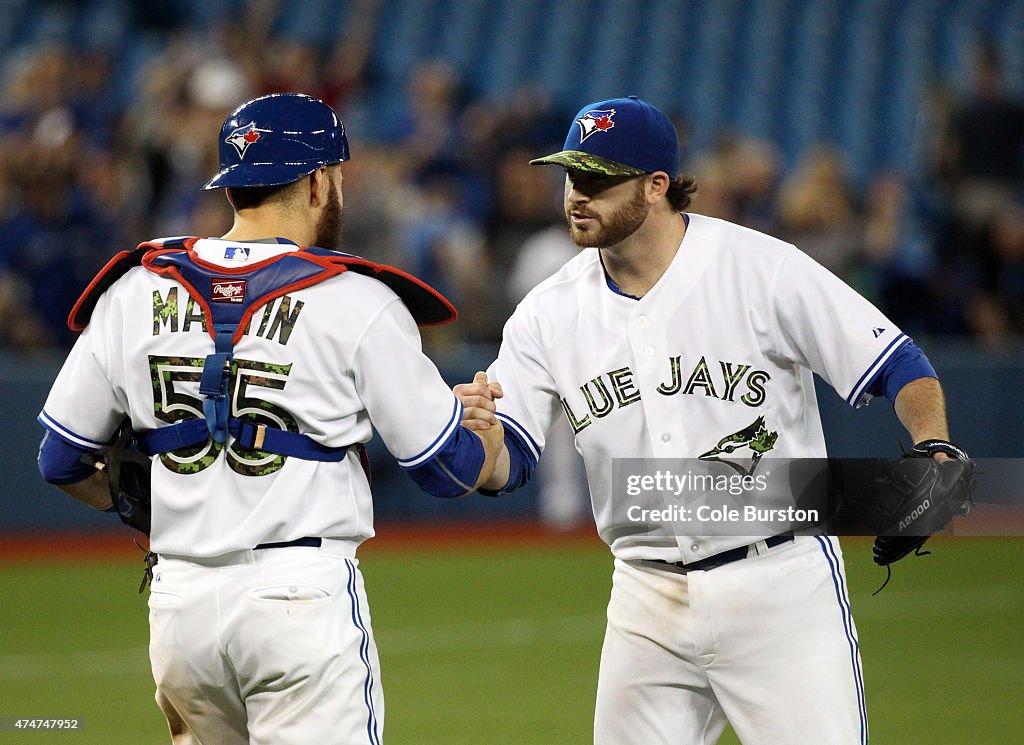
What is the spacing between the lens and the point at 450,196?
13.6m

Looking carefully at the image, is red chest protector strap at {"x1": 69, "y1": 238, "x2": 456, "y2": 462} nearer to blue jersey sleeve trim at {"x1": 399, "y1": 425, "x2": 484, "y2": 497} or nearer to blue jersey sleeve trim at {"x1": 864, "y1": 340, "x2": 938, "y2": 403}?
blue jersey sleeve trim at {"x1": 399, "y1": 425, "x2": 484, "y2": 497}

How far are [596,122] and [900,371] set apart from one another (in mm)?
1106

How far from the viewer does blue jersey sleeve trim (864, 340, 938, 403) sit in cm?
402

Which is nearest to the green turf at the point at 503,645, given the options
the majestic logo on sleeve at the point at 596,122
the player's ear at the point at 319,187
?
the majestic logo on sleeve at the point at 596,122

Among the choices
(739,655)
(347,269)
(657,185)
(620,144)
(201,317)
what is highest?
(620,144)

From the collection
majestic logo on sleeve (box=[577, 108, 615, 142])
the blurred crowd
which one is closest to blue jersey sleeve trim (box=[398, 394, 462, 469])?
majestic logo on sleeve (box=[577, 108, 615, 142])

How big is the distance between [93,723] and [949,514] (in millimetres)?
4373

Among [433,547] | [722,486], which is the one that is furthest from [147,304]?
[433,547]

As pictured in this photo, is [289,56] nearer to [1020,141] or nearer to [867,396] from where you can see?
[1020,141]

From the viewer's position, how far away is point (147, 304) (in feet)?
11.7

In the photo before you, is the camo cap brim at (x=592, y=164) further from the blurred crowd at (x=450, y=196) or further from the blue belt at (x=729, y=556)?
the blurred crowd at (x=450, y=196)

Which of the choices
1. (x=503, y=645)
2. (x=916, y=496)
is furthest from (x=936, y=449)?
(x=503, y=645)

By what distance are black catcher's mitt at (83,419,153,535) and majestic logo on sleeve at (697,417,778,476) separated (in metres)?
1.49

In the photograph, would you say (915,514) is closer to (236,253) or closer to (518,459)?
(518,459)
